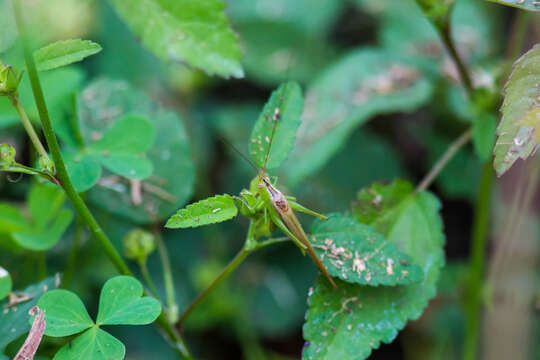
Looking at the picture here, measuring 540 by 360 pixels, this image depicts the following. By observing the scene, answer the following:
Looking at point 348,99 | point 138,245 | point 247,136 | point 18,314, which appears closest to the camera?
point 18,314

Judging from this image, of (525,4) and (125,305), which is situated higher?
(525,4)

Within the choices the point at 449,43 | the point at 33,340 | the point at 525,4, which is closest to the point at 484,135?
the point at 449,43

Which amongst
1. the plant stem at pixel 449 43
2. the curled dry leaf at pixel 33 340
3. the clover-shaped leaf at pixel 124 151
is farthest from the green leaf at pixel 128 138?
the plant stem at pixel 449 43

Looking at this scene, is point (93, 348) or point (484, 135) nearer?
point (93, 348)

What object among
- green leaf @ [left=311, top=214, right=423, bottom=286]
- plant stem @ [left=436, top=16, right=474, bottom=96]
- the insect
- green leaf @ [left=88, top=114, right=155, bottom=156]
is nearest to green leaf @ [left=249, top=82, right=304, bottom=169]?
the insect

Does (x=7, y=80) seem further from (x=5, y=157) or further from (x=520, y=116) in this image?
(x=520, y=116)

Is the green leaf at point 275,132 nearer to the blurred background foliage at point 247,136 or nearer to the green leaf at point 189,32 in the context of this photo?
the green leaf at point 189,32
